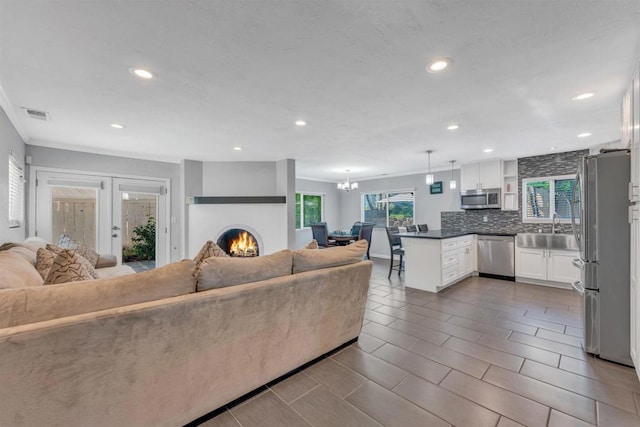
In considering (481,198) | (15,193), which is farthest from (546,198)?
(15,193)

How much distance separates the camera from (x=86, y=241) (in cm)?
436

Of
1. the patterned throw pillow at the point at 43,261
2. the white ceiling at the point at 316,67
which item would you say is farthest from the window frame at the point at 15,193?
the patterned throw pillow at the point at 43,261

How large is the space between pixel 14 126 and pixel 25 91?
127 cm

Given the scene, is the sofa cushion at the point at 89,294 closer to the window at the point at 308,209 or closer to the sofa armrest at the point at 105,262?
the sofa armrest at the point at 105,262

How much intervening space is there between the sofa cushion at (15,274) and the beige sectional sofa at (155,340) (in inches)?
13.7

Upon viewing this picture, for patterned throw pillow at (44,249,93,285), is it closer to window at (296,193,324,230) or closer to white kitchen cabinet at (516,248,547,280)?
white kitchen cabinet at (516,248,547,280)

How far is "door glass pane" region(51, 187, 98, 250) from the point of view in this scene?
161 inches

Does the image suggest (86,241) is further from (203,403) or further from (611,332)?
(611,332)

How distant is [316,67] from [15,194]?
3915 millimetres

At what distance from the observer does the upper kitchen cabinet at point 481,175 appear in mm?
5262

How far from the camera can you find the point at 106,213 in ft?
14.9

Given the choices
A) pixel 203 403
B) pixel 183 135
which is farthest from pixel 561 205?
pixel 183 135

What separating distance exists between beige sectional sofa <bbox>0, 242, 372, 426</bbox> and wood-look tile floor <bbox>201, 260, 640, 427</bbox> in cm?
28

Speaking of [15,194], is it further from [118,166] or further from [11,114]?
[118,166]
